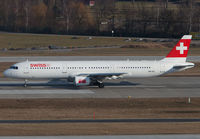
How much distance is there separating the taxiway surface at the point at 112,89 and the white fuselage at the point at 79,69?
153 centimetres

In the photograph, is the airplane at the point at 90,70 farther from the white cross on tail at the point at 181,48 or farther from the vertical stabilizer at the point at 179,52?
the white cross on tail at the point at 181,48

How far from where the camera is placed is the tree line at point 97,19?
12850 cm

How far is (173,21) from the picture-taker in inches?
5054

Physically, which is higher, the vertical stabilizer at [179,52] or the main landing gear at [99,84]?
the vertical stabilizer at [179,52]

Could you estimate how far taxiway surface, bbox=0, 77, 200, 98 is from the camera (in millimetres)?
38844

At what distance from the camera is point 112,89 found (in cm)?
4284

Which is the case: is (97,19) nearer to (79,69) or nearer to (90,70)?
(90,70)

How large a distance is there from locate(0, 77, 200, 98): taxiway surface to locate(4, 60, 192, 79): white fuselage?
1.53m

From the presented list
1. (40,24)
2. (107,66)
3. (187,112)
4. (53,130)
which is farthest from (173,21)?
(53,130)

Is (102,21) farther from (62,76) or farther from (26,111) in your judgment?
(26,111)

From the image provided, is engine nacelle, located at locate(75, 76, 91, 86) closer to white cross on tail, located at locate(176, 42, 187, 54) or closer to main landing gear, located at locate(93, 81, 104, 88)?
main landing gear, located at locate(93, 81, 104, 88)

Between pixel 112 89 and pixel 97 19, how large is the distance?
331 ft

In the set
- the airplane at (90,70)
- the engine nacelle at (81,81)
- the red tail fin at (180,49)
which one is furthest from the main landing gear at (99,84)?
the red tail fin at (180,49)

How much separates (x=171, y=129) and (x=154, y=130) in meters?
1.19
